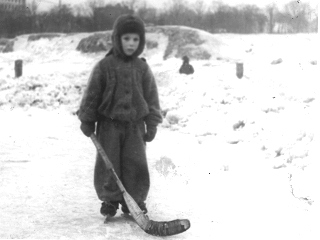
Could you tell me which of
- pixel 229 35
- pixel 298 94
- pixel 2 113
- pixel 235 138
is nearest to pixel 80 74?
pixel 2 113

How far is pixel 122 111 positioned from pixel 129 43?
1.87 feet

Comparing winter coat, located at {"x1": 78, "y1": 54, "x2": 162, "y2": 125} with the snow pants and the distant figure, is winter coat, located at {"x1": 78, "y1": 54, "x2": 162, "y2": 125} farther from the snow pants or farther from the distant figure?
the distant figure

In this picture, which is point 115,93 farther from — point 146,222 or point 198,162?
point 198,162

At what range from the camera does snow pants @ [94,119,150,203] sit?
151 inches

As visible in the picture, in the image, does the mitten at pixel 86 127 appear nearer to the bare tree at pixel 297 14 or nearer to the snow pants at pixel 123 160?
the snow pants at pixel 123 160

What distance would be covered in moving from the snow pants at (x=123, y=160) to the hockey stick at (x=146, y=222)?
119mm

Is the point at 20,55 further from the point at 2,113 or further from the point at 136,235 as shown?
the point at 136,235

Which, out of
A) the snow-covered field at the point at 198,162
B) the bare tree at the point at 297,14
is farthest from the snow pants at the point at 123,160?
the bare tree at the point at 297,14

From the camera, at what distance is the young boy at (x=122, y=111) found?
3.79 metres

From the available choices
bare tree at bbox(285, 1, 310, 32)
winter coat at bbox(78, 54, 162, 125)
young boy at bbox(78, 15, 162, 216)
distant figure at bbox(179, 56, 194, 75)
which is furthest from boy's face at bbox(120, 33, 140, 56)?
bare tree at bbox(285, 1, 310, 32)

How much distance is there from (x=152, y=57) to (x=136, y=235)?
22748 millimetres

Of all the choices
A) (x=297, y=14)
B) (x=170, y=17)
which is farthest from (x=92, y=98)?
(x=170, y=17)

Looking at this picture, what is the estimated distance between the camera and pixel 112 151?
3842mm

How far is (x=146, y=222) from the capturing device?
354 centimetres
